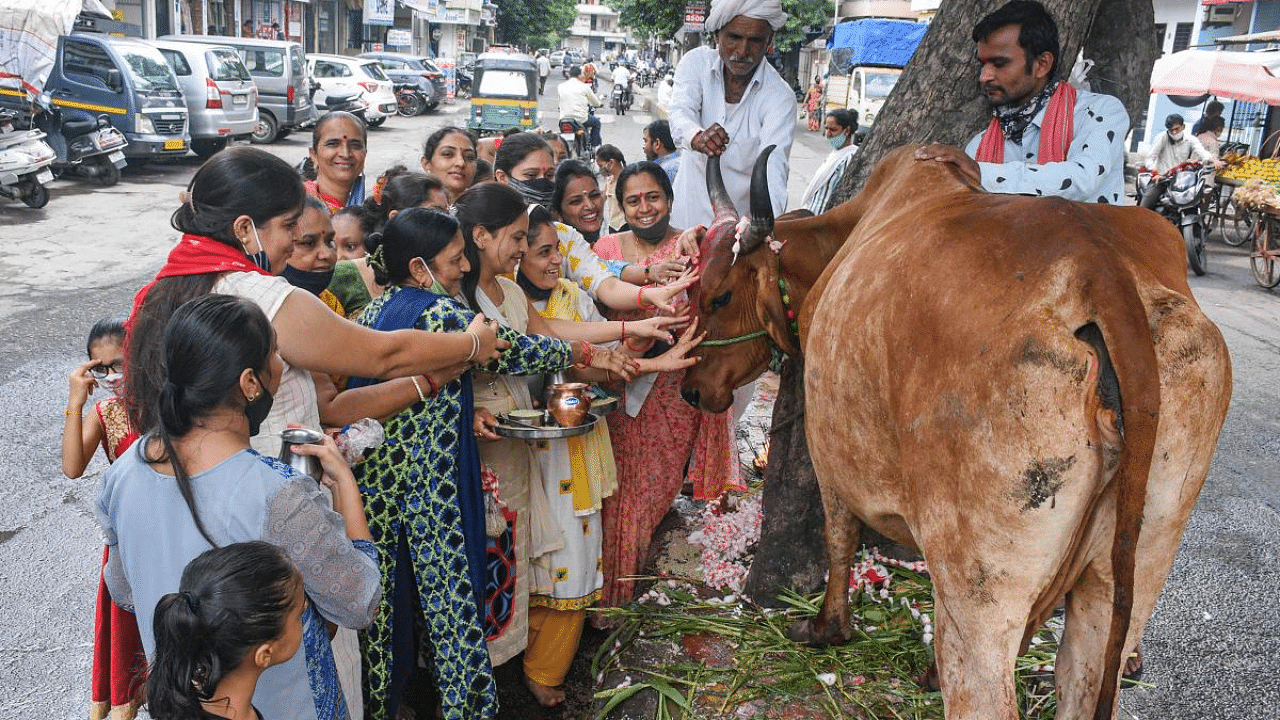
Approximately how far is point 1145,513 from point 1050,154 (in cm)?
150

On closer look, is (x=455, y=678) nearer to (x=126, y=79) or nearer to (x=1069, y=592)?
(x=1069, y=592)

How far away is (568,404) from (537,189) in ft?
5.90

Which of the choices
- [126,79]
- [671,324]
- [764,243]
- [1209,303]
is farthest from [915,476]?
[126,79]

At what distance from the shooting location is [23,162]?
44.0 ft

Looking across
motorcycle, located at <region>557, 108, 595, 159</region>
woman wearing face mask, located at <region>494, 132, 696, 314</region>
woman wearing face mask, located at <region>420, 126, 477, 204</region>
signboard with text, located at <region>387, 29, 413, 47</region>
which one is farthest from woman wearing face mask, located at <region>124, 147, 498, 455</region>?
signboard with text, located at <region>387, 29, 413, 47</region>

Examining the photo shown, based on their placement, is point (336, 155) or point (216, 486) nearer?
point (216, 486)

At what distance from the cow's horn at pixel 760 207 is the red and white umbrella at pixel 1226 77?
15.4 meters

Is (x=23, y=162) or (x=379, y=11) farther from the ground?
(x=379, y=11)

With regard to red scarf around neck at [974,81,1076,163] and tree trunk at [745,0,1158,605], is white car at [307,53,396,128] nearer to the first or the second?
tree trunk at [745,0,1158,605]

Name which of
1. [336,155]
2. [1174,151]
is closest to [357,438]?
[336,155]

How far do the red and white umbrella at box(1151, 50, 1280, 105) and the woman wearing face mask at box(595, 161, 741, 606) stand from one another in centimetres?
1465

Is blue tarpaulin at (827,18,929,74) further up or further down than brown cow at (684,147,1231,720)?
further up

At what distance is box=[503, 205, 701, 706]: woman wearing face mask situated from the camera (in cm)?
409

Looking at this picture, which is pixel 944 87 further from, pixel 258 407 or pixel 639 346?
pixel 258 407
